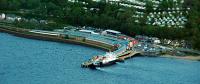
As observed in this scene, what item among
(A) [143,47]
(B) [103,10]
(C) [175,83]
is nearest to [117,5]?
(B) [103,10]

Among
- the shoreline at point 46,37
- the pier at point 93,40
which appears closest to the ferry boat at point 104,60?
the pier at point 93,40

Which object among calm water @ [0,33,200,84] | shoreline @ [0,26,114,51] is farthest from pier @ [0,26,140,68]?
calm water @ [0,33,200,84]

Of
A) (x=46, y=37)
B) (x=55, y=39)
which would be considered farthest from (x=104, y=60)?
(x=46, y=37)

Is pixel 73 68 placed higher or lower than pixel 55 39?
lower

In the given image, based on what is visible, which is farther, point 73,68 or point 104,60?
point 104,60

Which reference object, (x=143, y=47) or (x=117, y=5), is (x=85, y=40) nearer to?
(x=143, y=47)

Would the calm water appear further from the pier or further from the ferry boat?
the pier

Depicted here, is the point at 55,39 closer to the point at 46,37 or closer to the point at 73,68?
the point at 46,37

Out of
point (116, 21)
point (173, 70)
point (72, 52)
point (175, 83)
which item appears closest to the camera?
point (175, 83)
